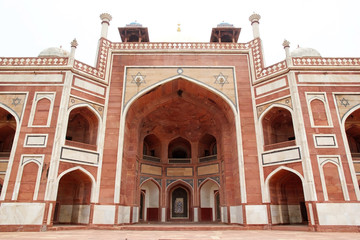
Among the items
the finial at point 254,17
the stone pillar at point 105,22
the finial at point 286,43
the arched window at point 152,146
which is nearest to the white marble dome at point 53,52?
the stone pillar at point 105,22

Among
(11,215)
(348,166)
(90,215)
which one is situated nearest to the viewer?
(11,215)

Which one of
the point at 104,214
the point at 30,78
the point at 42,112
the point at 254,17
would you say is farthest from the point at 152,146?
the point at 254,17

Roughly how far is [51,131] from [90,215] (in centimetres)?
371

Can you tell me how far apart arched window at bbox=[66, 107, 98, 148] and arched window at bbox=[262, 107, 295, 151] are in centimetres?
781

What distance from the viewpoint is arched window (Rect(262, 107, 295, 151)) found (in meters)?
11.8

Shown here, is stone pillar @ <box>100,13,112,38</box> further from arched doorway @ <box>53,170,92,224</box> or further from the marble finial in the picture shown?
arched doorway @ <box>53,170,92,224</box>

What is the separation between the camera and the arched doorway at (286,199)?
35.6 feet

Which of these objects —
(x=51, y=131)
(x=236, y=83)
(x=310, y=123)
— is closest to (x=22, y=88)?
(x=51, y=131)

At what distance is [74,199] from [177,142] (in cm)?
792

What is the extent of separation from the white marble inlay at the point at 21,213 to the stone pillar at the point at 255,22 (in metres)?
12.5

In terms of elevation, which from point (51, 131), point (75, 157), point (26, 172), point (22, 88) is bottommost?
point (26, 172)

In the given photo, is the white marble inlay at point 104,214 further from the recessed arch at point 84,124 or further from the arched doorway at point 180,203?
the arched doorway at point 180,203

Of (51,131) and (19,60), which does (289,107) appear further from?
(19,60)

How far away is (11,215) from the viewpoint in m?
9.12
